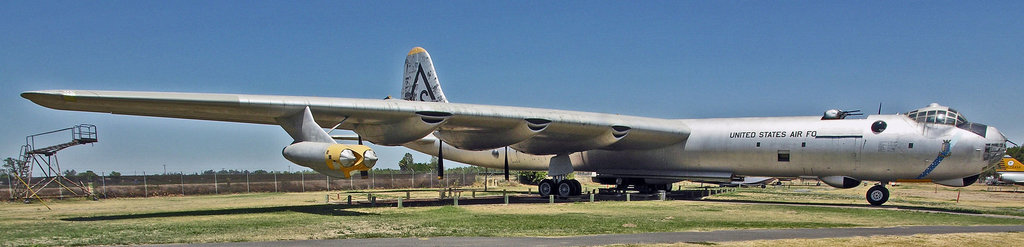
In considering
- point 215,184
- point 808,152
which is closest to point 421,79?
point 215,184

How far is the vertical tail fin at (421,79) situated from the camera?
116 feet

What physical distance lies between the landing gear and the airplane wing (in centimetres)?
127

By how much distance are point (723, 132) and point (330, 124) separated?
14.3 metres

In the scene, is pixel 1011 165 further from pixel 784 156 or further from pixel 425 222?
pixel 425 222

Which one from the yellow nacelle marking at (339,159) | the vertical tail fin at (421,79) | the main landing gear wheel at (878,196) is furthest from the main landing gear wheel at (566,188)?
the yellow nacelle marking at (339,159)

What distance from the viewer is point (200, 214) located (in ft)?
69.4

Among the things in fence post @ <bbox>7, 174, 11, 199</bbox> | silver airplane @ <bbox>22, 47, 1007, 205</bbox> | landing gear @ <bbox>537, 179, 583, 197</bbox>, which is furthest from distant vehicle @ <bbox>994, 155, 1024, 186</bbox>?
fence post @ <bbox>7, 174, 11, 199</bbox>

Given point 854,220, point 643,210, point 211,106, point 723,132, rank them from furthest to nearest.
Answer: point 723,132 → point 643,210 → point 211,106 → point 854,220

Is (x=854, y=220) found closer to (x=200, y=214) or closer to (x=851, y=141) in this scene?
(x=851, y=141)

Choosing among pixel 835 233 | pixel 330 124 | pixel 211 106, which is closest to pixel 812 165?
pixel 835 233

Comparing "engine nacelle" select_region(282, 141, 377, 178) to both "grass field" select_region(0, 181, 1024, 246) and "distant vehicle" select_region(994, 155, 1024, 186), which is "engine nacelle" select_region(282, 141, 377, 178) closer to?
"grass field" select_region(0, 181, 1024, 246)

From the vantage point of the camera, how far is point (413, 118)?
76.4 feet

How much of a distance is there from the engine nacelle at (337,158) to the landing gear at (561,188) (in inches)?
494

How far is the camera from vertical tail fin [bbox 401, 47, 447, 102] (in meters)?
35.3
